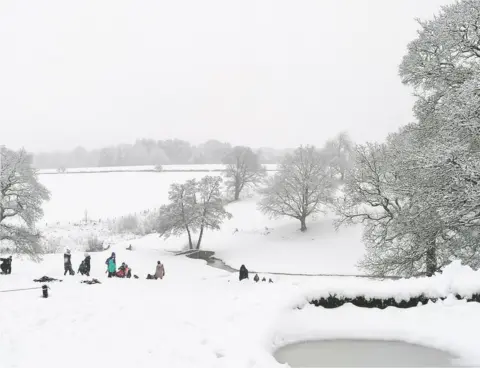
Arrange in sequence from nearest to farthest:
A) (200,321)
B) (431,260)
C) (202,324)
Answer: (202,324)
(200,321)
(431,260)

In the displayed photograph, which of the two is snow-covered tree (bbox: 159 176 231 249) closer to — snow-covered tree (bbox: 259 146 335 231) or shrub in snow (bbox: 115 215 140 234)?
snow-covered tree (bbox: 259 146 335 231)

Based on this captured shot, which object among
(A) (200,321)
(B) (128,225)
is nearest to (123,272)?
(A) (200,321)

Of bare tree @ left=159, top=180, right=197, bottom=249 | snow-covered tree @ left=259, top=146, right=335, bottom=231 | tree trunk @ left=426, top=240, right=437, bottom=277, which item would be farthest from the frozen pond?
snow-covered tree @ left=259, top=146, right=335, bottom=231

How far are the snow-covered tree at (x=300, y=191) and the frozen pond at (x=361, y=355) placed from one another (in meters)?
38.0

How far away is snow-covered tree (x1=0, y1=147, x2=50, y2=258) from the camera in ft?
84.1

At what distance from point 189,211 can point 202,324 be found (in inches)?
1380

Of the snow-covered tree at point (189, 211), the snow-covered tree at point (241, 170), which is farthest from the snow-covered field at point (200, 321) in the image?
the snow-covered tree at point (241, 170)

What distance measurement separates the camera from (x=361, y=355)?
10.2 meters

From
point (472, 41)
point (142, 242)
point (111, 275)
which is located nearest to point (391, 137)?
point (472, 41)

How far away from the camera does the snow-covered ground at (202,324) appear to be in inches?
348

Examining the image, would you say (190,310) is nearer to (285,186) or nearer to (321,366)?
(321,366)

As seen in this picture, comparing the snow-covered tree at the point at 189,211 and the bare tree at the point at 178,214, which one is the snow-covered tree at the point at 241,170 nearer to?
the snow-covered tree at the point at 189,211

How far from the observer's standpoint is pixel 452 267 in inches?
495

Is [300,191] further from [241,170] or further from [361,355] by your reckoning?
[361,355]
